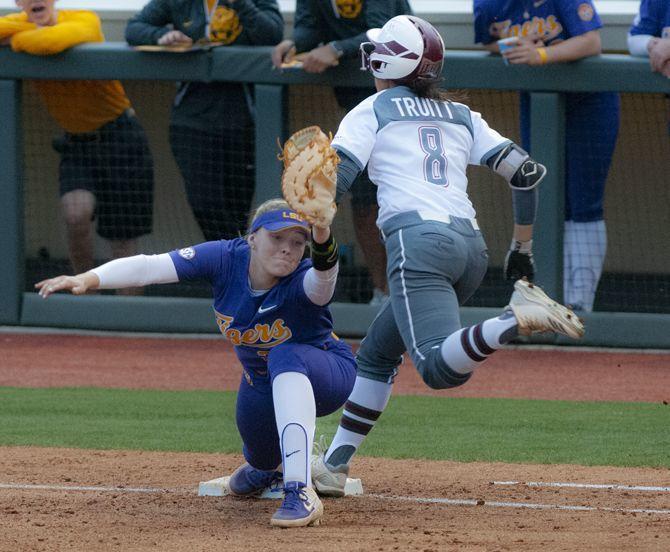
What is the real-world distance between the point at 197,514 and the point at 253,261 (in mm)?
920

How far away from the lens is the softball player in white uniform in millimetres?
4137

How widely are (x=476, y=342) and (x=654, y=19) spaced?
4.61m

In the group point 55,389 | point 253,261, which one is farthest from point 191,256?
point 55,389

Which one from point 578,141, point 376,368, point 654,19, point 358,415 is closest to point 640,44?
point 654,19

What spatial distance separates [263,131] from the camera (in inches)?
333

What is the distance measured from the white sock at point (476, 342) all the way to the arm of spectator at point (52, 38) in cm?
538

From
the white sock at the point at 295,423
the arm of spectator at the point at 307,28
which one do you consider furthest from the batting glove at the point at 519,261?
the arm of spectator at the point at 307,28

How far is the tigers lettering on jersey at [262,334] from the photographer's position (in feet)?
14.2

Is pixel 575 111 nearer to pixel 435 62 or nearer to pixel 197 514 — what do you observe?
pixel 435 62

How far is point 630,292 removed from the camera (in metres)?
8.76

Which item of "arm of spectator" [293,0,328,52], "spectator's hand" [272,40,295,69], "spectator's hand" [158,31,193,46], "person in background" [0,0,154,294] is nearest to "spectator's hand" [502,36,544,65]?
"arm of spectator" [293,0,328,52]

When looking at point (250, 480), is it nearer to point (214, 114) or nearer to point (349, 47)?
point (349, 47)

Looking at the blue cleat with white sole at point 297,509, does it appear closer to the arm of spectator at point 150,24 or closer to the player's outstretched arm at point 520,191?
the player's outstretched arm at point 520,191

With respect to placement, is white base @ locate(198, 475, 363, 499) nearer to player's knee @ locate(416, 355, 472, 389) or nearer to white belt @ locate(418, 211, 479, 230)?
player's knee @ locate(416, 355, 472, 389)
